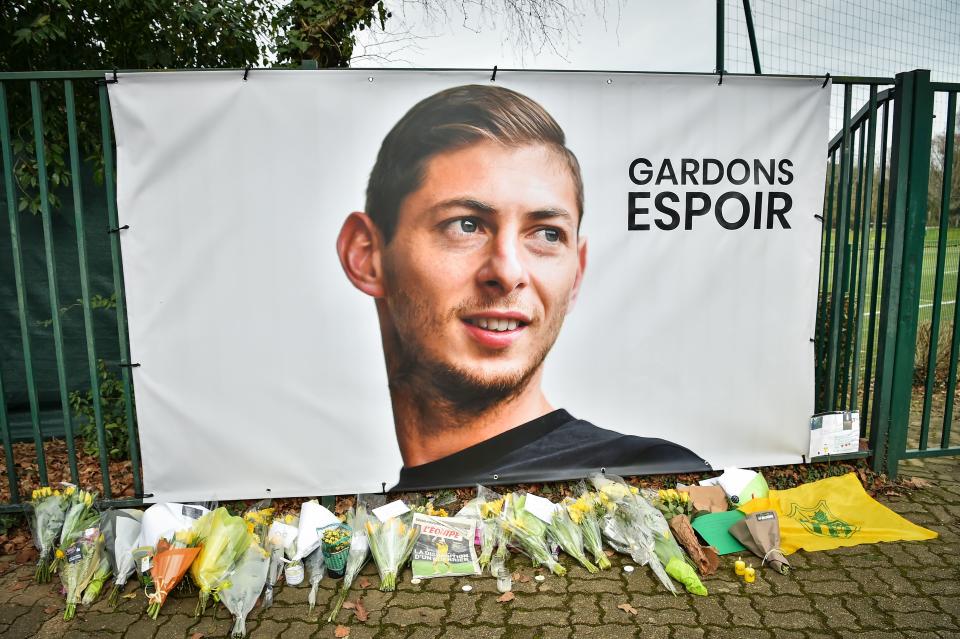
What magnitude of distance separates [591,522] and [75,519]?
8.42ft

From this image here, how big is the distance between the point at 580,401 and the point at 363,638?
1.65 meters

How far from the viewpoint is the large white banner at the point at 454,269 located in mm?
3182

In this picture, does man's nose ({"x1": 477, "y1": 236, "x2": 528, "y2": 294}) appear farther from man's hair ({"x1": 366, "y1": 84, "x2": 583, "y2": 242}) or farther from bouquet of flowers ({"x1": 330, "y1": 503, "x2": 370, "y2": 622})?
bouquet of flowers ({"x1": 330, "y1": 503, "x2": 370, "y2": 622})

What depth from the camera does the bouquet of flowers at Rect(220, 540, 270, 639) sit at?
8.55 ft

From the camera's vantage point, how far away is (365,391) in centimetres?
335

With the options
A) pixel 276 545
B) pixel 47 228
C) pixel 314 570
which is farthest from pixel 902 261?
pixel 47 228

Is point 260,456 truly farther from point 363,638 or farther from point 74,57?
point 74,57

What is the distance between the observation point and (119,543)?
2932 millimetres

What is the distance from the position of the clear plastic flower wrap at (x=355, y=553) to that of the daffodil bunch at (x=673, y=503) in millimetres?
1548

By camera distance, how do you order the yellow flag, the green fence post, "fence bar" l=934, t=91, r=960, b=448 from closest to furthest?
the yellow flag < "fence bar" l=934, t=91, r=960, b=448 < the green fence post

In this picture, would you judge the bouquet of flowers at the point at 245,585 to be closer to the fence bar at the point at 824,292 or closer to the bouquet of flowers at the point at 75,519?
the bouquet of flowers at the point at 75,519

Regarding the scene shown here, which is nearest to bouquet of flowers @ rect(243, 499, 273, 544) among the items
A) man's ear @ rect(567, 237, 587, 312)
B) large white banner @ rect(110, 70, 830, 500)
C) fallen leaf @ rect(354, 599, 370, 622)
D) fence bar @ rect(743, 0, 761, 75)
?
large white banner @ rect(110, 70, 830, 500)

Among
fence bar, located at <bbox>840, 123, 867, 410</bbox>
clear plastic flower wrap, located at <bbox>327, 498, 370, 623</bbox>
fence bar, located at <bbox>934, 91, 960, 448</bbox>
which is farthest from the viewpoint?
fence bar, located at <bbox>840, 123, 867, 410</bbox>

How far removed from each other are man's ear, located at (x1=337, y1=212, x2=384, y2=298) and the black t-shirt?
1.07 meters
